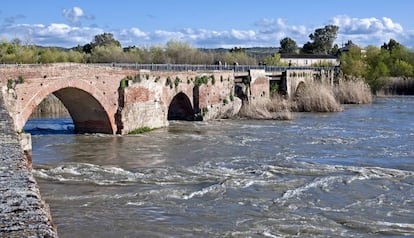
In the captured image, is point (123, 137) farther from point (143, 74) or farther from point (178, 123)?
point (178, 123)

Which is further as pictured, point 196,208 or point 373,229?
point 196,208

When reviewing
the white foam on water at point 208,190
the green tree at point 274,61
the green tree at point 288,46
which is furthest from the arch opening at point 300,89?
the green tree at point 288,46

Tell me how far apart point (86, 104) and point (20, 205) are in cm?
1999

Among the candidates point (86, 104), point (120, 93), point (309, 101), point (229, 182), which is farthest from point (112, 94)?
point (309, 101)

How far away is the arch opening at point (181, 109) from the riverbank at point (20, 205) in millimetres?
25317

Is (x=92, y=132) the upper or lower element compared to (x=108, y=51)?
lower

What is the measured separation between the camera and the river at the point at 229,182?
35.1ft

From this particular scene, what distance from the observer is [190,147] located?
20734mm

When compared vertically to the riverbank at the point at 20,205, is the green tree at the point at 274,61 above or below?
above

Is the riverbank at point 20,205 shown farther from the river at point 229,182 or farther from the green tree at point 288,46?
the green tree at point 288,46

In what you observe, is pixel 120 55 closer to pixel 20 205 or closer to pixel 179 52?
pixel 179 52

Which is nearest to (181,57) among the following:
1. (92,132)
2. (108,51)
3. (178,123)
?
(108,51)

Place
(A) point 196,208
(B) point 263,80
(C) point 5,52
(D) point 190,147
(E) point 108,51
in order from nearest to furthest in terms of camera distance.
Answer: (A) point 196,208, (D) point 190,147, (B) point 263,80, (C) point 5,52, (E) point 108,51

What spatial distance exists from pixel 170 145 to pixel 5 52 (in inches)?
1583
